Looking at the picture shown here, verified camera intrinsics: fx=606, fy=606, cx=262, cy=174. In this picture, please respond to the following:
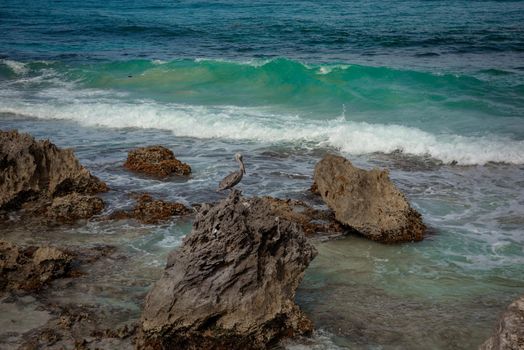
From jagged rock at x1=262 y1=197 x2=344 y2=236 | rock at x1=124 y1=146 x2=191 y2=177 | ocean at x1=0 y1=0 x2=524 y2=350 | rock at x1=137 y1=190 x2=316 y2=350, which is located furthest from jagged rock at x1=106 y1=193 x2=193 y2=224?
rock at x1=137 y1=190 x2=316 y2=350

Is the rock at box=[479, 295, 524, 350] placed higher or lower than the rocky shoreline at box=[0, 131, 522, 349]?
higher

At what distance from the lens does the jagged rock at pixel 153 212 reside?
1053 centimetres

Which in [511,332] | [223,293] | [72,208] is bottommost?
[72,208]

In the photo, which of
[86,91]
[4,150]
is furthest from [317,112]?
[4,150]

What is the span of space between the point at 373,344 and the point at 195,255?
2.24 meters

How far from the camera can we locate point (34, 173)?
441 inches

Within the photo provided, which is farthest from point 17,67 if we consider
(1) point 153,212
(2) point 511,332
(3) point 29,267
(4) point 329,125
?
(2) point 511,332

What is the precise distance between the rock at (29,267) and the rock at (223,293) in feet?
7.22

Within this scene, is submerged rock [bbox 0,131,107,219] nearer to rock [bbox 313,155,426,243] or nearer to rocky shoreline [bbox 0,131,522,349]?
rocky shoreline [bbox 0,131,522,349]

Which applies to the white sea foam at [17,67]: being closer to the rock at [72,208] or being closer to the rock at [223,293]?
the rock at [72,208]

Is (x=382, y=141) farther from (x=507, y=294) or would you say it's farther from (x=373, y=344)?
(x=373, y=344)

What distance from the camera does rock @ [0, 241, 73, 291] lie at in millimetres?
7879

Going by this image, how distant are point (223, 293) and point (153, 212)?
4553 mm

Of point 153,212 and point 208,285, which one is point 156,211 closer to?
point 153,212
